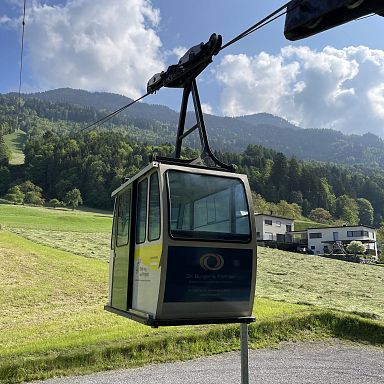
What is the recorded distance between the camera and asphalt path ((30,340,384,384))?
9773mm

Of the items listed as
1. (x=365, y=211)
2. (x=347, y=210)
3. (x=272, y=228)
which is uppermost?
(x=365, y=211)

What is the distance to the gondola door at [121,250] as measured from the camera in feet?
27.1

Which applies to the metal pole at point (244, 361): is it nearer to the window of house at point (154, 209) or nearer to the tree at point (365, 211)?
the window of house at point (154, 209)

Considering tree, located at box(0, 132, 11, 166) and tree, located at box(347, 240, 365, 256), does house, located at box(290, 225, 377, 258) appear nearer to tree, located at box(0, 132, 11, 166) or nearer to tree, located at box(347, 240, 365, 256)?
tree, located at box(347, 240, 365, 256)

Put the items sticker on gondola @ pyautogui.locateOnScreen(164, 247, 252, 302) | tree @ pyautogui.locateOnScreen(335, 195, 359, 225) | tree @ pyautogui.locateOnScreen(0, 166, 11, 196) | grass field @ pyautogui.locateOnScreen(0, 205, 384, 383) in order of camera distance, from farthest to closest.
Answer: tree @ pyautogui.locateOnScreen(335, 195, 359, 225), tree @ pyautogui.locateOnScreen(0, 166, 11, 196), grass field @ pyautogui.locateOnScreen(0, 205, 384, 383), sticker on gondola @ pyautogui.locateOnScreen(164, 247, 252, 302)

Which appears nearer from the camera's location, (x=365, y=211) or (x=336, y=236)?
(x=336, y=236)

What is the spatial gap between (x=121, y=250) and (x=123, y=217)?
657mm

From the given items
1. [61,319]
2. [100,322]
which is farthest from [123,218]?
[61,319]

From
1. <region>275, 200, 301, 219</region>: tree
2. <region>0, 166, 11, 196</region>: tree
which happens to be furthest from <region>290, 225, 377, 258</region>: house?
<region>0, 166, 11, 196</region>: tree

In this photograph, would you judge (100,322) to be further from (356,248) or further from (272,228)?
(272,228)

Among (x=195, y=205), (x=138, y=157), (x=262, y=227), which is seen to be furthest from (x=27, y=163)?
(x=195, y=205)

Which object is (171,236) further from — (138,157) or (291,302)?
(138,157)

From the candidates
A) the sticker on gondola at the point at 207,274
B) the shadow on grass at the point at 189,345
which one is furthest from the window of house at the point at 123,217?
the shadow on grass at the point at 189,345

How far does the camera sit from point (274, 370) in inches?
412
